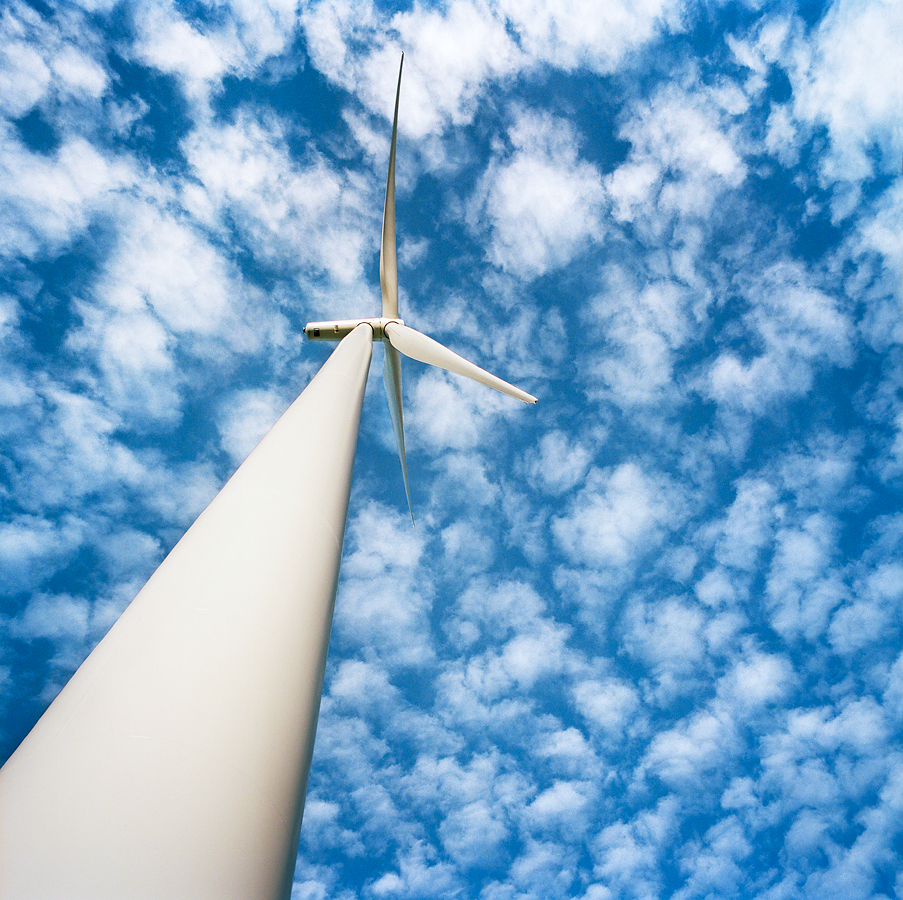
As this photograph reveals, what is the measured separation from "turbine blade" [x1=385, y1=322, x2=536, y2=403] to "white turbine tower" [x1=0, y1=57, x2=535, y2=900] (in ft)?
32.4

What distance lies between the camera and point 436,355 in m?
17.3

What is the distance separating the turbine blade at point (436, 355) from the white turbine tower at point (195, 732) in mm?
9886

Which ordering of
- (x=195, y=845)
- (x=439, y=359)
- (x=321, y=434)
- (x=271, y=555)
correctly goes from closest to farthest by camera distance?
(x=195, y=845) < (x=271, y=555) < (x=321, y=434) < (x=439, y=359)

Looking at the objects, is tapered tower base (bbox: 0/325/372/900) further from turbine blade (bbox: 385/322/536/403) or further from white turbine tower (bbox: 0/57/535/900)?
turbine blade (bbox: 385/322/536/403)

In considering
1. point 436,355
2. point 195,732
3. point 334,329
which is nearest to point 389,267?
point 334,329

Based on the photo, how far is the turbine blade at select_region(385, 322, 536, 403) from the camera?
632 inches

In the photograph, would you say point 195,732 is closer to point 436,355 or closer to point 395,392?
point 436,355

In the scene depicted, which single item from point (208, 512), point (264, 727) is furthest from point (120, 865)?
point (208, 512)

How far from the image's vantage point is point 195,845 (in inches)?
148

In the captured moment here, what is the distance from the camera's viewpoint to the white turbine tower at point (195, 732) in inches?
142

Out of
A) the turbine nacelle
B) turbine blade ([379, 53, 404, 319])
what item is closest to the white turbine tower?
the turbine nacelle

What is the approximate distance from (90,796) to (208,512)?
344cm

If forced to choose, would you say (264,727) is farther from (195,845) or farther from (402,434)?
(402,434)

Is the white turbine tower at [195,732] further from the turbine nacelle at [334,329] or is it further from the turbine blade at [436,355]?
the turbine nacelle at [334,329]
